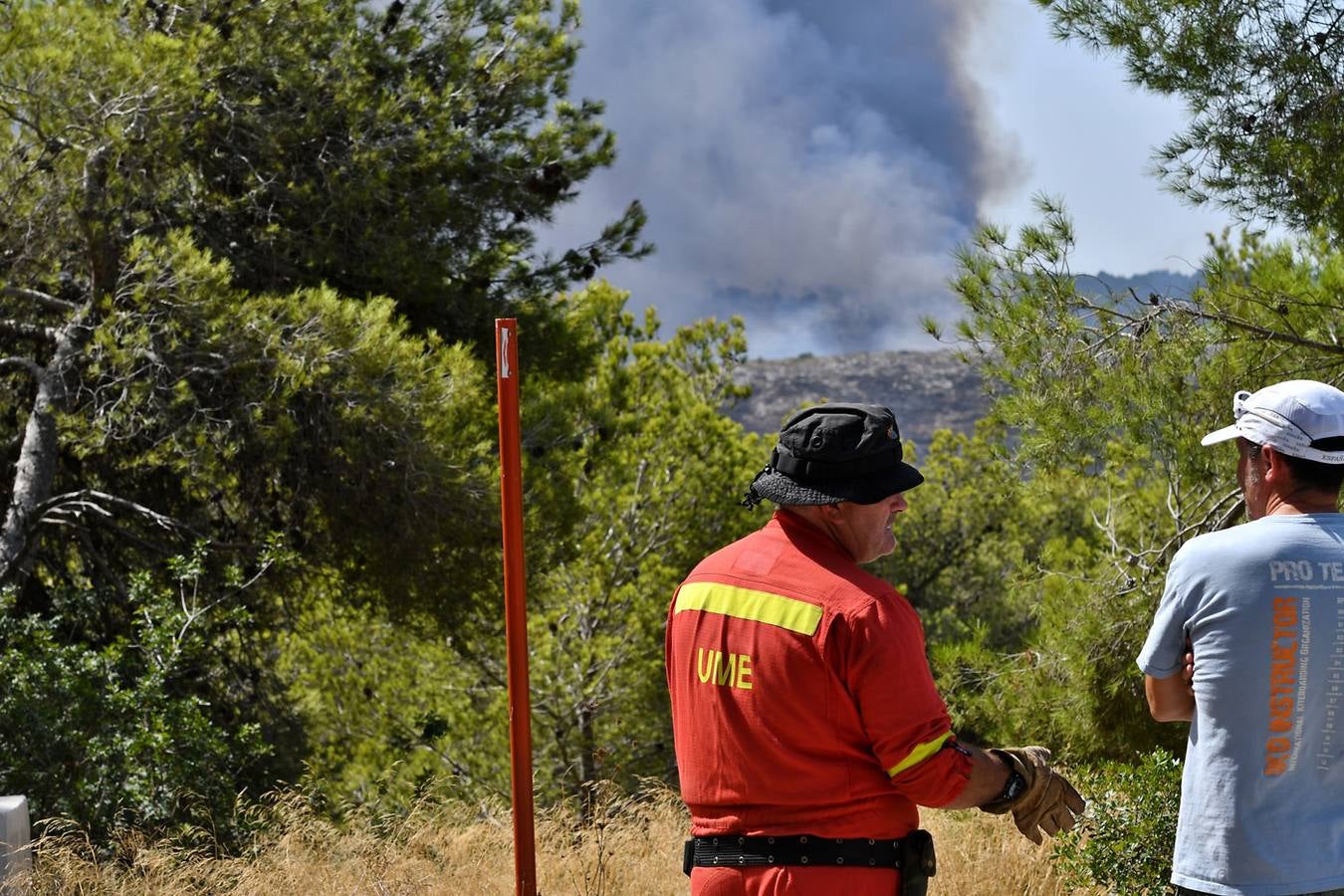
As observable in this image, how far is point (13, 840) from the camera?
16.0 ft

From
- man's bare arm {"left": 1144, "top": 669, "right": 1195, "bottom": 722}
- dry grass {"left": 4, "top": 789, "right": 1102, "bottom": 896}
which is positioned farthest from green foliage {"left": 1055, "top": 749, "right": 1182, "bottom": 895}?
man's bare arm {"left": 1144, "top": 669, "right": 1195, "bottom": 722}

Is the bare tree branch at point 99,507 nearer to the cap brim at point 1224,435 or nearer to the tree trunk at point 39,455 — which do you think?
the tree trunk at point 39,455

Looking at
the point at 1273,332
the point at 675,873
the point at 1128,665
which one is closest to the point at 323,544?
the point at 675,873

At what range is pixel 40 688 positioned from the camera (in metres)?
6.62

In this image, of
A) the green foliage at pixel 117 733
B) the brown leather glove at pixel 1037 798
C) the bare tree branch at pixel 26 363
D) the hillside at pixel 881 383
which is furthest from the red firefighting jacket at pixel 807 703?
the hillside at pixel 881 383

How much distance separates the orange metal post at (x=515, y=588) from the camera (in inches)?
140

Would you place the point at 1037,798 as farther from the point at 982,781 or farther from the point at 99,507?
the point at 99,507

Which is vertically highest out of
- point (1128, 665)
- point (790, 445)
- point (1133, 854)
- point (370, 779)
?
point (790, 445)

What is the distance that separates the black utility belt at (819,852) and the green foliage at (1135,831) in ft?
6.21

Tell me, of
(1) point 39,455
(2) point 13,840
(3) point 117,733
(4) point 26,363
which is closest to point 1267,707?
(2) point 13,840

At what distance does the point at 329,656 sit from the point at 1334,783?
13.9m

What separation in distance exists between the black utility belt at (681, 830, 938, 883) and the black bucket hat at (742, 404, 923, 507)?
60 cm

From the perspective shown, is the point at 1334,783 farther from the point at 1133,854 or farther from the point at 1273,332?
the point at 1273,332

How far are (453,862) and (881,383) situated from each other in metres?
119
